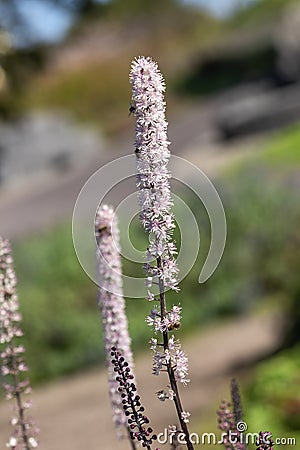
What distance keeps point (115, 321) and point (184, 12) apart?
80.3 meters

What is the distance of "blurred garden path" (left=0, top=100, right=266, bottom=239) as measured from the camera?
24.5 m

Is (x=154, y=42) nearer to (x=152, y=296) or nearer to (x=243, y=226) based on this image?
(x=243, y=226)

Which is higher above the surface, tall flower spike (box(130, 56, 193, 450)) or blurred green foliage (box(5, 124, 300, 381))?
blurred green foliage (box(5, 124, 300, 381))

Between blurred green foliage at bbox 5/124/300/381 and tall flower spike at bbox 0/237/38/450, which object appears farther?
blurred green foliage at bbox 5/124/300/381

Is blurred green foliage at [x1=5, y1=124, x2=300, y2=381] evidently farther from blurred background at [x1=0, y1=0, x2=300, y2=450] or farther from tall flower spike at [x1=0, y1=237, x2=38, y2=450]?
tall flower spike at [x1=0, y1=237, x2=38, y2=450]

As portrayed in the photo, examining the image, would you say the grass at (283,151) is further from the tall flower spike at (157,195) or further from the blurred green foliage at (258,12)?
the blurred green foliage at (258,12)

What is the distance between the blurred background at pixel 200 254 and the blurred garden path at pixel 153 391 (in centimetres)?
3

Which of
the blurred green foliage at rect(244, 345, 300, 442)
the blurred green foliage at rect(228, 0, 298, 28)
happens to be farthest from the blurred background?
the blurred green foliage at rect(228, 0, 298, 28)

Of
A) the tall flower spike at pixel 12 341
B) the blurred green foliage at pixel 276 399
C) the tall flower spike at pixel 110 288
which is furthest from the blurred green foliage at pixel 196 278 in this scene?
the tall flower spike at pixel 12 341

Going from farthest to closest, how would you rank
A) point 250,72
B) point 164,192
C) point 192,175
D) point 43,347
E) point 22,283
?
point 250,72, point 192,175, point 22,283, point 43,347, point 164,192

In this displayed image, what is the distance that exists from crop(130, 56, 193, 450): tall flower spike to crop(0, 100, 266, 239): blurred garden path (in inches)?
739

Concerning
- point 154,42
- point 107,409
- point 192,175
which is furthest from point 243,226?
point 154,42

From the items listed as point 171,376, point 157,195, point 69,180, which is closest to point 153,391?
point 171,376

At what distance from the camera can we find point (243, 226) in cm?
1823
